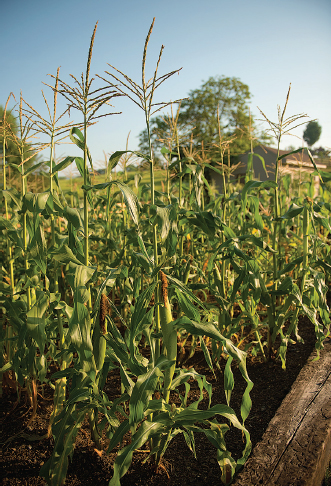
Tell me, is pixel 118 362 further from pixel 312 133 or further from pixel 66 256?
pixel 312 133

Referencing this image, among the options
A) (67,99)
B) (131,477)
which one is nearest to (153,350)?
(131,477)

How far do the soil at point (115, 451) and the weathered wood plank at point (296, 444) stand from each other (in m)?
0.17

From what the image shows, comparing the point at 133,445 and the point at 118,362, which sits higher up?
the point at 118,362

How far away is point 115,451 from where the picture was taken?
1.65m

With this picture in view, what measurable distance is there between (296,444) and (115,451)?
89cm

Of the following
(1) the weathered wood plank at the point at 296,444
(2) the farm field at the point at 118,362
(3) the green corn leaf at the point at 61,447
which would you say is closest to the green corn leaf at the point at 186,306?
(2) the farm field at the point at 118,362

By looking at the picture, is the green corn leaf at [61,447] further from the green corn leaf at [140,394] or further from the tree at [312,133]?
the tree at [312,133]

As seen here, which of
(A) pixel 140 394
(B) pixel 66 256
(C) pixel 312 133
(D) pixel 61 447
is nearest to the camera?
(A) pixel 140 394

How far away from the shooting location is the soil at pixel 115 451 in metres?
1.48

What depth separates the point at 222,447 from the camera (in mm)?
1271

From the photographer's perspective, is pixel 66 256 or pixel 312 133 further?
pixel 312 133

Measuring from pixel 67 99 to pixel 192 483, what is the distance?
177 centimetres

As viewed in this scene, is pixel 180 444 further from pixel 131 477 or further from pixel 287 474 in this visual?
pixel 287 474

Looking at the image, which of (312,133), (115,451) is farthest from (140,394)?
(312,133)
